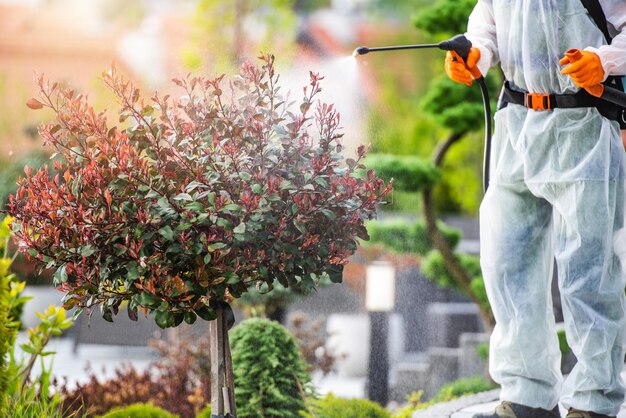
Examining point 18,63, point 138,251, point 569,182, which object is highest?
point 18,63

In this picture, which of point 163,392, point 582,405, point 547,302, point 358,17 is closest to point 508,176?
point 547,302

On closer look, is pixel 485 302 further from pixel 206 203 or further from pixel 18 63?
pixel 18 63

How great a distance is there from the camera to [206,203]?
2.36m

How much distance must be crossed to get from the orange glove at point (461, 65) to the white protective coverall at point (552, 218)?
32 millimetres

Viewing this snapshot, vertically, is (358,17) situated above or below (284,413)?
above

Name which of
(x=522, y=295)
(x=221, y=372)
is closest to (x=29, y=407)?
(x=221, y=372)

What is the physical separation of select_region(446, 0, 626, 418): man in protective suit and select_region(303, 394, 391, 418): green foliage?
36.3 inches

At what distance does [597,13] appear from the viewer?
2461 millimetres

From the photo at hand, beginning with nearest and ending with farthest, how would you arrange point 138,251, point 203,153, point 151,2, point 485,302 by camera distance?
point 138,251 < point 203,153 < point 485,302 < point 151,2

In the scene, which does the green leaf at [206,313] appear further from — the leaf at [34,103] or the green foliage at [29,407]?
the green foliage at [29,407]

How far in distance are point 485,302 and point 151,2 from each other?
7760 millimetres

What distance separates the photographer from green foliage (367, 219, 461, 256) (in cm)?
607

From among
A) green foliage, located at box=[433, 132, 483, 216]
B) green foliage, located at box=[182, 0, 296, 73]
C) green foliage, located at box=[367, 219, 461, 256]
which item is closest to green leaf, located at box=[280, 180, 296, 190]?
green foliage, located at box=[367, 219, 461, 256]

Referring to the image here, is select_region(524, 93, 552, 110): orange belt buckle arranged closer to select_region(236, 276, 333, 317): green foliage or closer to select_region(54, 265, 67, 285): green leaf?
select_region(54, 265, 67, 285): green leaf
